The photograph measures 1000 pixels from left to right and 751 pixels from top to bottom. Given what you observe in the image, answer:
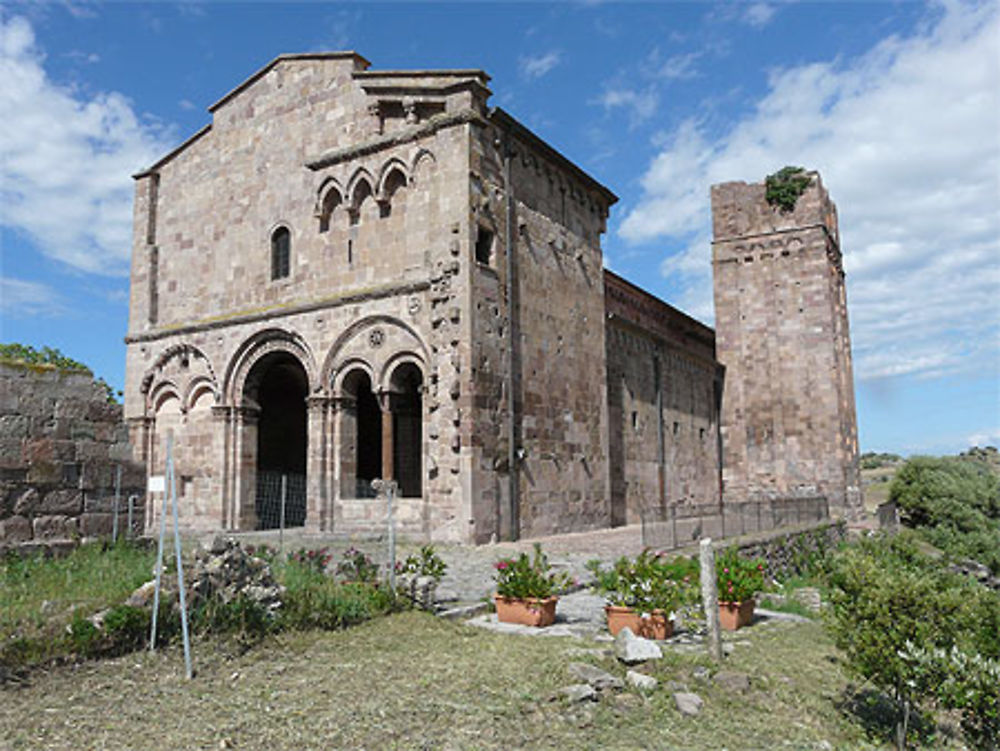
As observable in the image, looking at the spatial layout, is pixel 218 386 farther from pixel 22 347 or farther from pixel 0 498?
pixel 22 347

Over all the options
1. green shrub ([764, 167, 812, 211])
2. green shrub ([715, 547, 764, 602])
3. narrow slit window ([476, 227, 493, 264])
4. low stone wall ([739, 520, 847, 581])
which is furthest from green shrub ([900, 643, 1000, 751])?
green shrub ([764, 167, 812, 211])

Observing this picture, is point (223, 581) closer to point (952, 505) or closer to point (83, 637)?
point (83, 637)

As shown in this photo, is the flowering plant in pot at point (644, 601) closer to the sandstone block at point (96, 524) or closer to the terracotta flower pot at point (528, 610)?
the terracotta flower pot at point (528, 610)

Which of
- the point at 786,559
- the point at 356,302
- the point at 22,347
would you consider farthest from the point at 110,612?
the point at 22,347

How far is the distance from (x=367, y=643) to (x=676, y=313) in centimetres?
2310

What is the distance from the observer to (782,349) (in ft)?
94.7

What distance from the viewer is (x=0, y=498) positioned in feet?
27.7

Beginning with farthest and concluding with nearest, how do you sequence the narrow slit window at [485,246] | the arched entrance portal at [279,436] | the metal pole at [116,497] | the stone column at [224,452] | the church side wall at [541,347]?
the arched entrance portal at [279,436] → the stone column at [224,452] → the narrow slit window at [485,246] → the church side wall at [541,347] → the metal pole at [116,497]

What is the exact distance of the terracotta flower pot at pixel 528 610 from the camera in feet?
27.6

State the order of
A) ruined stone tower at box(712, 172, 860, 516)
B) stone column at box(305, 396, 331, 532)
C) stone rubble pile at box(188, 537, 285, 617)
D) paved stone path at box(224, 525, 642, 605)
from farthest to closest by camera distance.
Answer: ruined stone tower at box(712, 172, 860, 516) → stone column at box(305, 396, 331, 532) → paved stone path at box(224, 525, 642, 605) → stone rubble pile at box(188, 537, 285, 617)

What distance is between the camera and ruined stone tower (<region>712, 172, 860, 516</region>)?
91.1 ft

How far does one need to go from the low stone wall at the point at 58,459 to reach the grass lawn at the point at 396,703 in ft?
10.4

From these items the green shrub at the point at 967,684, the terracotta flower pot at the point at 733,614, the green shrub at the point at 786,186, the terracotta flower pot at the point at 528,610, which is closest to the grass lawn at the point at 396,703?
the green shrub at the point at 967,684

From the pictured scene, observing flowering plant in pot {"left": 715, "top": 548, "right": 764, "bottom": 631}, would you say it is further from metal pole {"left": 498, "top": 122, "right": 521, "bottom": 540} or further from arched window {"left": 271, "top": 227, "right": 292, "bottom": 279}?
arched window {"left": 271, "top": 227, "right": 292, "bottom": 279}
